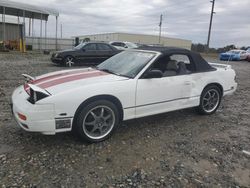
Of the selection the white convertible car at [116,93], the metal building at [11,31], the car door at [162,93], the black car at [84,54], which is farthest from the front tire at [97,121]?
the metal building at [11,31]

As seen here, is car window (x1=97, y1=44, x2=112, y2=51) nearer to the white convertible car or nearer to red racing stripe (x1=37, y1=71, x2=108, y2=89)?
the white convertible car

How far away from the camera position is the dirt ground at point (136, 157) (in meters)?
2.65

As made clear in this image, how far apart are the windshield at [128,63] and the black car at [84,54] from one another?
8517 millimetres

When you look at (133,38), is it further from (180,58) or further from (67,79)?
(67,79)

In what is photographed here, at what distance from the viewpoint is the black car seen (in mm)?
12539

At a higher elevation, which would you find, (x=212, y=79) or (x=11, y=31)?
(x=11, y=31)

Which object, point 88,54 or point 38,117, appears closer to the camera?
point 38,117

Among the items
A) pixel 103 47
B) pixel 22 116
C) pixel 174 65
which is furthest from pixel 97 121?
pixel 103 47

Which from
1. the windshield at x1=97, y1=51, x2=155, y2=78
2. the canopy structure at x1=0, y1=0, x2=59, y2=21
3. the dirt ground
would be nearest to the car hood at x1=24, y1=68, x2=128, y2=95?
the windshield at x1=97, y1=51, x2=155, y2=78

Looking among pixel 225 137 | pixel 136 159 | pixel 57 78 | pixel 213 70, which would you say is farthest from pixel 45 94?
pixel 213 70

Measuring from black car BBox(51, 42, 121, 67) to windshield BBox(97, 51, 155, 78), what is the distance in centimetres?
852

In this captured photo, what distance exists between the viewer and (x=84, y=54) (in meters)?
12.9

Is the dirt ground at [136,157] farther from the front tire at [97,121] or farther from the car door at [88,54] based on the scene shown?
the car door at [88,54]

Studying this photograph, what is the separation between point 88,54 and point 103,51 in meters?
0.96
